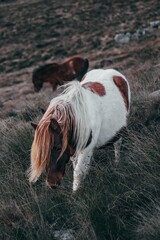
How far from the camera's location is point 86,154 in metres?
4.17

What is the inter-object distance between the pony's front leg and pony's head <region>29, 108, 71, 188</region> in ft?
0.89

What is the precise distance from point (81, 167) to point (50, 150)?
0.47 meters

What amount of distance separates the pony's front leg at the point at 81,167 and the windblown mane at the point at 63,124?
0.07 metres

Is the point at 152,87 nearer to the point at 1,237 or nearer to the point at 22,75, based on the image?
the point at 1,237

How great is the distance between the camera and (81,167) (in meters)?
4.18

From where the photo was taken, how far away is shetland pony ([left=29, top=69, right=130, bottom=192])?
384 centimetres

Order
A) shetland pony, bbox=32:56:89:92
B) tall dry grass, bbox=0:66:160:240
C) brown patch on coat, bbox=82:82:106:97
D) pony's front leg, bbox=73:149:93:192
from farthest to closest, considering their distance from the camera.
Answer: shetland pony, bbox=32:56:89:92 → brown patch on coat, bbox=82:82:106:97 → pony's front leg, bbox=73:149:93:192 → tall dry grass, bbox=0:66:160:240

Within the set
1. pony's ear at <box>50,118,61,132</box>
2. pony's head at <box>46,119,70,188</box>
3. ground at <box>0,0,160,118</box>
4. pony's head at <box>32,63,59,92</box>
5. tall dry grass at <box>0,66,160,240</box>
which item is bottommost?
ground at <box>0,0,160,118</box>

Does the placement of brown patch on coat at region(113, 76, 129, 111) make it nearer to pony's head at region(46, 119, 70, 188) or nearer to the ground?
pony's head at region(46, 119, 70, 188)

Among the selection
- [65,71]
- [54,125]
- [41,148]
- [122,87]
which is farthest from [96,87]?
[65,71]

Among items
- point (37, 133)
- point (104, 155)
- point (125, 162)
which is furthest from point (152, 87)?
point (37, 133)

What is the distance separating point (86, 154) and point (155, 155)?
1.94ft

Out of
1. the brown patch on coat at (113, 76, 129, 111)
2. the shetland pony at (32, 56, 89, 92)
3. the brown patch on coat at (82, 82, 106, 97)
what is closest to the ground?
the shetland pony at (32, 56, 89, 92)

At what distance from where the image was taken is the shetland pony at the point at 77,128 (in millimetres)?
3836
